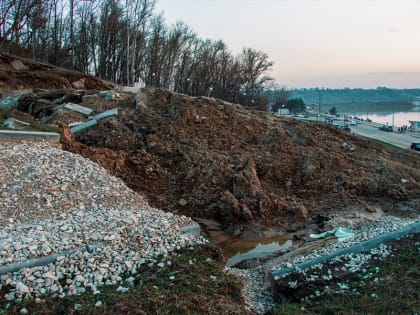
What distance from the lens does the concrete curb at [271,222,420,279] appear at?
22.5 feet

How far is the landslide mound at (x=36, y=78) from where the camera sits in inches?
898

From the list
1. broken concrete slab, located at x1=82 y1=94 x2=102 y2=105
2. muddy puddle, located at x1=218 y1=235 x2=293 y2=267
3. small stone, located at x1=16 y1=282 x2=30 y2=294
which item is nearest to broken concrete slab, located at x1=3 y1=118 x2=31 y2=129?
broken concrete slab, located at x1=82 y1=94 x2=102 y2=105

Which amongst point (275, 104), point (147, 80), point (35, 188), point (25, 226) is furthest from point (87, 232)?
point (275, 104)

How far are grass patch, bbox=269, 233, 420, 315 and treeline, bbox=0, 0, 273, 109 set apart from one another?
1256 inches

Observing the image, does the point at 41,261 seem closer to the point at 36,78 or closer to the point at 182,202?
the point at 182,202

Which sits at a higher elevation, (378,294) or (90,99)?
(90,99)

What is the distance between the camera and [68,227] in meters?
6.71

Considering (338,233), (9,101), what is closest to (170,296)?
(338,233)

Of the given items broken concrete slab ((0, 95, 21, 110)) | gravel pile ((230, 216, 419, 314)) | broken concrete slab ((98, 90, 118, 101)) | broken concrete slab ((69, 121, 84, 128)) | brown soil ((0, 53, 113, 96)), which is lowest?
gravel pile ((230, 216, 419, 314))

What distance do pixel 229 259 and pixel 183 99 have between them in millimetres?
8798

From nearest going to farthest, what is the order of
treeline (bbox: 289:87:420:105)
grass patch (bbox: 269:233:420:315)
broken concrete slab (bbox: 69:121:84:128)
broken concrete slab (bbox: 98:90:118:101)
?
grass patch (bbox: 269:233:420:315) < broken concrete slab (bbox: 69:121:84:128) < broken concrete slab (bbox: 98:90:118:101) < treeline (bbox: 289:87:420:105)

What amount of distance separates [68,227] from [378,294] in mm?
4806

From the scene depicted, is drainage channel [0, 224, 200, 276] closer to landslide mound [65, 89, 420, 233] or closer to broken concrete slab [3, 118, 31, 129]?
landslide mound [65, 89, 420, 233]

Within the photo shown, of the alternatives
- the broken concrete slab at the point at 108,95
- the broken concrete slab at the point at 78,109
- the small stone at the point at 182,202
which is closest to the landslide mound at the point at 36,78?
the broken concrete slab at the point at 108,95
